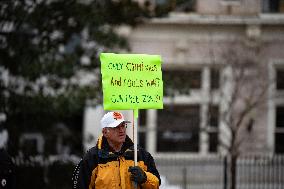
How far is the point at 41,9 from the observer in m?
9.95

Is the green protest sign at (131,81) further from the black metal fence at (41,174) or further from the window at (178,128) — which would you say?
the window at (178,128)

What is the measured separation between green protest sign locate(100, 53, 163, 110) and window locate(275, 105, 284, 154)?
1266 centimetres

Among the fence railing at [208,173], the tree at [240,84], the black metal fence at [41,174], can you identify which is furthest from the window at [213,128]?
the black metal fence at [41,174]

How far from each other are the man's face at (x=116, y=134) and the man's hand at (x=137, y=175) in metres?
0.29

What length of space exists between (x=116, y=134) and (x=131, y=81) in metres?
0.66

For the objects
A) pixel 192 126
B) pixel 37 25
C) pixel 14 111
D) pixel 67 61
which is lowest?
pixel 192 126

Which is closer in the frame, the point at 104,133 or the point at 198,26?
the point at 104,133

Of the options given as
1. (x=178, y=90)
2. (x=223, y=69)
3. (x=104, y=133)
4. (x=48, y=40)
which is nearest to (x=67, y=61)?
(x=48, y=40)

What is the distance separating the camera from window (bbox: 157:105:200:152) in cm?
1689

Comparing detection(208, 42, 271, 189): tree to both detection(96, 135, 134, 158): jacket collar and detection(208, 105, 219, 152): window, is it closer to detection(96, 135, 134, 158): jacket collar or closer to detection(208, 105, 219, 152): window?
detection(208, 105, 219, 152): window

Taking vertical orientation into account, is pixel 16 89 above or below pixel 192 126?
above

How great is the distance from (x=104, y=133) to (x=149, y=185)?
601mm

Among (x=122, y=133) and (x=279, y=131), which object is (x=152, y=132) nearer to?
(x=279, y=131)

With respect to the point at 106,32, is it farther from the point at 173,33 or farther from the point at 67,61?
the point at 173,33
